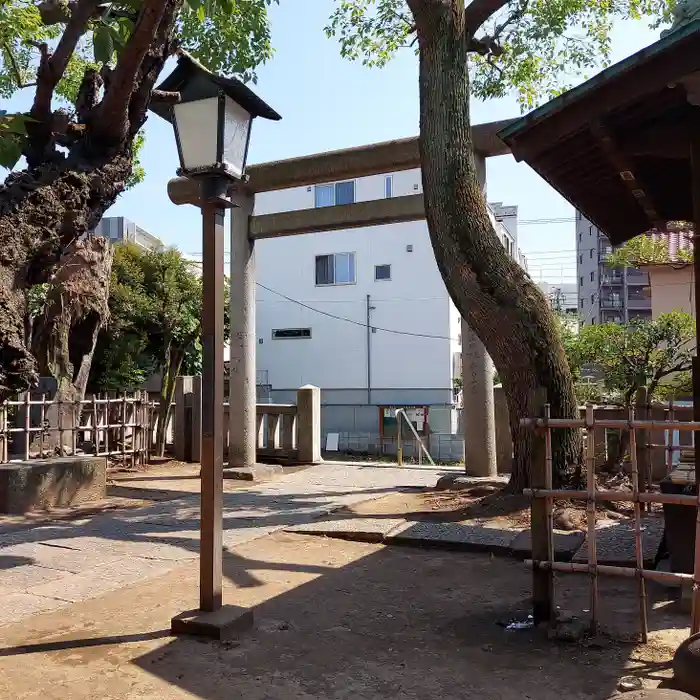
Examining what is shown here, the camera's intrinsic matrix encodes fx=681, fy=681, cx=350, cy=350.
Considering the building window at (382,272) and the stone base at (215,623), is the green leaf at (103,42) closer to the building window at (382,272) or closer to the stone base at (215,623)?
the stone base at (215,623)

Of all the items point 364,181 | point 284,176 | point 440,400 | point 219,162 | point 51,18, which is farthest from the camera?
point 364,181

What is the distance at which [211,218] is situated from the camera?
14.6 ft

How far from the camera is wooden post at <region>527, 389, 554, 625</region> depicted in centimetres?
Result: 411

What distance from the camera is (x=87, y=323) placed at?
1363cm

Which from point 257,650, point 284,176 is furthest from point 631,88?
point 284,176

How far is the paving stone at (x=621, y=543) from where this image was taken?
554 centimetres

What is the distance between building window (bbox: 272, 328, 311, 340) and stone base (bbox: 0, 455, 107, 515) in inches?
708

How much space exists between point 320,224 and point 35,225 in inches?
318

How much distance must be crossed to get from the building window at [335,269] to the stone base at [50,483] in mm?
18390

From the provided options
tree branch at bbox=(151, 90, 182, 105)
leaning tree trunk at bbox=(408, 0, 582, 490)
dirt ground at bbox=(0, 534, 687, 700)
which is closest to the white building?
leaning tree trunk at bbox=(408, 0, 582, 490)

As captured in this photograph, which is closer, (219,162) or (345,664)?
(345,664)

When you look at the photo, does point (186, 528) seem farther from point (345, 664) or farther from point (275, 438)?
point (275, 438)

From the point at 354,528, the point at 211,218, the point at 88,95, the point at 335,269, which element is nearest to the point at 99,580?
the point at 354,528

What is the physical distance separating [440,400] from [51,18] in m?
20.7
